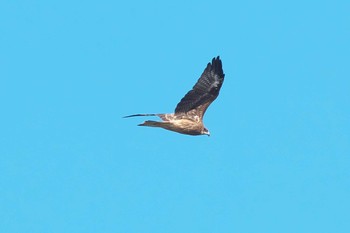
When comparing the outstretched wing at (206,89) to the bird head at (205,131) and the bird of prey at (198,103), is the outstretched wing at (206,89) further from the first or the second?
the bird head at (205,131)

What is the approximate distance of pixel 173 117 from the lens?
1488 centimetres

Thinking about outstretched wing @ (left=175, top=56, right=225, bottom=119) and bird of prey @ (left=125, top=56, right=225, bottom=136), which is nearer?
bird of prey @ (left=125, top=56, right=225, bottom=136)

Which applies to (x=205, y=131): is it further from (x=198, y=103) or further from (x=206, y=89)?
(x=206, y=89)

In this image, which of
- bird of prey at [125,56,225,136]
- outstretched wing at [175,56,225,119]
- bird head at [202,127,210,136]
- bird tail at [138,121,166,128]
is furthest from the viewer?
outstretched wing at [175,56,225,119]

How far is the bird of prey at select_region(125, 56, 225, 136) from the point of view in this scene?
48.7 feet

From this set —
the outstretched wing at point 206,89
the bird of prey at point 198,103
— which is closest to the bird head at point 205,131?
the bird of prey at point 198,103

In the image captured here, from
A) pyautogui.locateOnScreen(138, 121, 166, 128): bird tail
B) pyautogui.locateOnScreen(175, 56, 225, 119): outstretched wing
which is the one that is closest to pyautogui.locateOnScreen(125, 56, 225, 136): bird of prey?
pyautogui.locateOnScreen(175, 56, 225, 119): outstretched wing

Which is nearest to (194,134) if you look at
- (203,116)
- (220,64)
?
(203,116)

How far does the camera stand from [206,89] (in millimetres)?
15539

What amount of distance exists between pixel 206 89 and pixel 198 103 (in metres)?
0.38

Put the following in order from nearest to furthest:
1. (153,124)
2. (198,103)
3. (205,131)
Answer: (153,124), (205,131), (198,103)

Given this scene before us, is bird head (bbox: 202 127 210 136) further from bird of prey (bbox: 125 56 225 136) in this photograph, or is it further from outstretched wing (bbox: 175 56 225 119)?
outstretched wing (bbox: 175 56 225 119)

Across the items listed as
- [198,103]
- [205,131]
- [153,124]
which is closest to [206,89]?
[198,103]

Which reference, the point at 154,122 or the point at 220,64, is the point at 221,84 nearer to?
the point at 220,64
